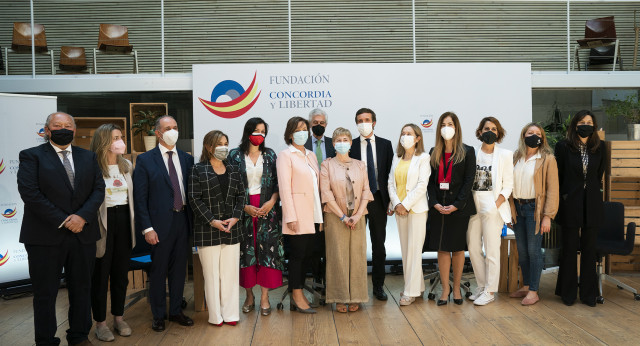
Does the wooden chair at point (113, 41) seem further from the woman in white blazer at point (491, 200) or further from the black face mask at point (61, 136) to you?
the woman in white blazer at point (491, 200)

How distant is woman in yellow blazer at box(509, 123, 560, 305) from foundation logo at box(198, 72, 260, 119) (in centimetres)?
281

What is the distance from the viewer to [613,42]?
25.0ft

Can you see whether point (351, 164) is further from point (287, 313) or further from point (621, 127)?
point (621, 127)

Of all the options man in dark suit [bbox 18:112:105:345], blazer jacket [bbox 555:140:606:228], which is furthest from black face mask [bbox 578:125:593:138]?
man in dark suit [bbox 18:112:105:345]

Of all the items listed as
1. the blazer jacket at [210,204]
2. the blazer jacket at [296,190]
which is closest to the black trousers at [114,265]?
the blazer jacket at [210,204]

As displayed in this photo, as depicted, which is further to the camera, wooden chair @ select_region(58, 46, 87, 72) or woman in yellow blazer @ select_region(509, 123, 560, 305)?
wooden chair @ select_region(58, 46, 87, 72)

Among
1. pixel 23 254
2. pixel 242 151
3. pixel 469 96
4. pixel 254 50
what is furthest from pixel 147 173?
pixel 254 50

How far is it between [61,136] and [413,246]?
277 centimetres

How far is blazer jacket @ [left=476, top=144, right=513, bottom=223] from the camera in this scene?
4.69m

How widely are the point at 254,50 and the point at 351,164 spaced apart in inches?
205

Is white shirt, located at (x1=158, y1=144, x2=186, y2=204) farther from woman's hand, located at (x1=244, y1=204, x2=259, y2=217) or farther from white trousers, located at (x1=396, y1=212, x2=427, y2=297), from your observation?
white trousers, located at (x1=396, y1=212, x2=427, y2=297)

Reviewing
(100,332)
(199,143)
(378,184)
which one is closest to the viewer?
(100,332)

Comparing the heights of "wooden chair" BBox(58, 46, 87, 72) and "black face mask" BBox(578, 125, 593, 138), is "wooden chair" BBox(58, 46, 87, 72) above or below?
above

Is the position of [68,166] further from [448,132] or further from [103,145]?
[448,132]
